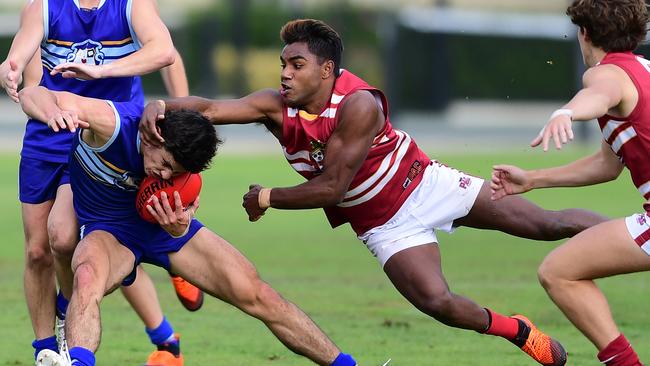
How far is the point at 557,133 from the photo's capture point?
566cm

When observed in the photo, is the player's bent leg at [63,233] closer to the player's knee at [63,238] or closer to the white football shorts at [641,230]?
the player's knee at [63,238]

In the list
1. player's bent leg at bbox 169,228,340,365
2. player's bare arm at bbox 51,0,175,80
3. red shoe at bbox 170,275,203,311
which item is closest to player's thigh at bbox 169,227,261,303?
player's bent leg at bbox 169,228,340,365

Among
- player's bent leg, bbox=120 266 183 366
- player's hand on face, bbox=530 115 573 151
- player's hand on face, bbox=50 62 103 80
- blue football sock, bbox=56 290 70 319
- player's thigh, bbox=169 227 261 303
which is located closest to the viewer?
player's hand on face, bbox=530 115 573 151

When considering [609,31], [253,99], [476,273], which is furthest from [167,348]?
[476,273]

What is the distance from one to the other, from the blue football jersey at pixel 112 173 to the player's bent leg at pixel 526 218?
7.02 ft

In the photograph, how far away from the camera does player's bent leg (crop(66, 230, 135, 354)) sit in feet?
20.5

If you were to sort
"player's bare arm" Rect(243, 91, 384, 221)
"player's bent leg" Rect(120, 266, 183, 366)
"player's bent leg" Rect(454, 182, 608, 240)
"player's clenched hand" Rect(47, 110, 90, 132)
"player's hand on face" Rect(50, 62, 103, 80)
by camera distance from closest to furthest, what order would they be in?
1. "player's clenched hand" Rect(47, 110, 90, 132)
2. "player's hand on face" Rect(50, 62, 103, 80)
3. "player's bare arm" Rect(243, 91, 384, 221)
4. "player's bent leg" Rect(454, 182, 608, 240)
5. "player's bent leg" Rect(120, 266, 183, 366)

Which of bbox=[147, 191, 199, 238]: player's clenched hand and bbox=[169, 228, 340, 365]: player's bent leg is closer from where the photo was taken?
bbox=[147, 191, 199, 238]: player's clenched hand

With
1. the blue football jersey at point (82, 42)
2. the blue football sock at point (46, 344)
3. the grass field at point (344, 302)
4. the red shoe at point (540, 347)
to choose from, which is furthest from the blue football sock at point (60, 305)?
the red shoe at point (540, 347)

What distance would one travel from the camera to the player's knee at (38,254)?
24.8ft

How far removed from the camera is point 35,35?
7352mm

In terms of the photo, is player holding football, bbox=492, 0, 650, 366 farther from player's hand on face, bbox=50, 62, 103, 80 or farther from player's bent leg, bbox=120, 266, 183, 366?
player's bent leg, bbox=120, 266, 183, 366

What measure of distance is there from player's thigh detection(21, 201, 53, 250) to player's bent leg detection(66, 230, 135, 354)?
0.90 meters

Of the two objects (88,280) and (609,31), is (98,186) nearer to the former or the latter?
(88,280)
